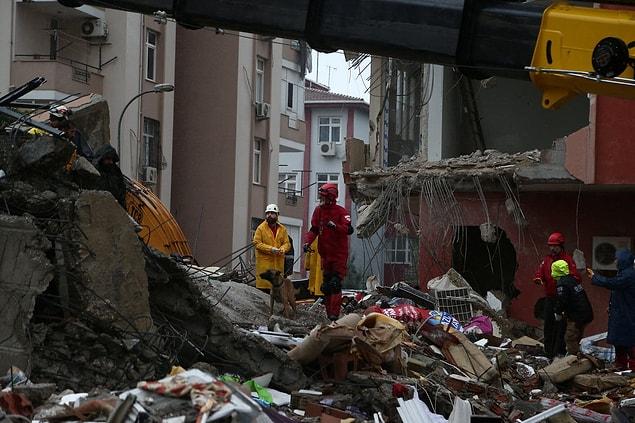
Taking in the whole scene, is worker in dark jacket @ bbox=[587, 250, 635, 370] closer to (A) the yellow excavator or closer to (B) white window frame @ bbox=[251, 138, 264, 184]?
(A) the yellow excavator

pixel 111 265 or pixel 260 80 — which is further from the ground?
pixel 260 80

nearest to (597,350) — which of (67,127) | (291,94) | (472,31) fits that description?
(67,127)

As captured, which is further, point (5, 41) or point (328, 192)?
point (5, 41)

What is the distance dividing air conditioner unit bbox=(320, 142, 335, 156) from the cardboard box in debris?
153 feet

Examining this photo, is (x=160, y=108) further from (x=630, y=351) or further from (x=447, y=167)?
(x=630, y=351)

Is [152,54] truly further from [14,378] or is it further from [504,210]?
[14,378]

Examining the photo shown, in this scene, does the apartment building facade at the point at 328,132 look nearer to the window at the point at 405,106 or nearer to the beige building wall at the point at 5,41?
the beige building wall at the point at 5,41

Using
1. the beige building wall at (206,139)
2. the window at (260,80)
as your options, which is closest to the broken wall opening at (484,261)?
the beige building wall at (206,139)

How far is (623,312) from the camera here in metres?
14.5

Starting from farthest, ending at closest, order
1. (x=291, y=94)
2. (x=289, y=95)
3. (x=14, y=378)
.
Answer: (x=291, y=94) → (x=289, y=95) → (x=14, y=378)

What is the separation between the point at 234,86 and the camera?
126 feet

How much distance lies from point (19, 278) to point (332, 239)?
6643 millimetres

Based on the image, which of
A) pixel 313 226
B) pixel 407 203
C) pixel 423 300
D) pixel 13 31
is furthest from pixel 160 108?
pixel 313 226

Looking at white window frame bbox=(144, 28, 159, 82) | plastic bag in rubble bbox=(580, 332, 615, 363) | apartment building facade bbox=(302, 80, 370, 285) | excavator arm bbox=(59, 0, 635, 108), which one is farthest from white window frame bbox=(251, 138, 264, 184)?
excavator arm bbox=(59, 0, 635, 108)
